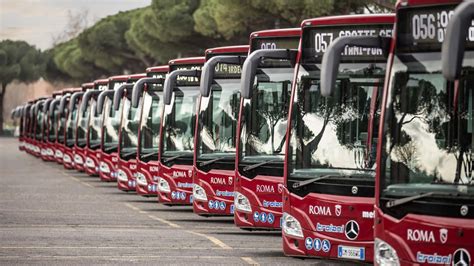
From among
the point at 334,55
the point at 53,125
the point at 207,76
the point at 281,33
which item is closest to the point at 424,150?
the point at 334,55

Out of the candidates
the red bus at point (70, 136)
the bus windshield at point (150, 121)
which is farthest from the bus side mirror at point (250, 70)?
the red bus at point (70, 136)

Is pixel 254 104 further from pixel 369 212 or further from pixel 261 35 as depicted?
pixel 369 212

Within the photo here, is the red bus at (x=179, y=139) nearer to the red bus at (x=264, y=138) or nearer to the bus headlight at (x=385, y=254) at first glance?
the red bus at (x=264, y=138)

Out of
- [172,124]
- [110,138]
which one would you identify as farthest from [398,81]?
[110,138]

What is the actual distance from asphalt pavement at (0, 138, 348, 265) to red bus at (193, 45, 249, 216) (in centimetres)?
44

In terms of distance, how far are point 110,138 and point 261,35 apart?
1778 centimetres

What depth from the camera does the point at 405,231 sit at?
11.5 metres

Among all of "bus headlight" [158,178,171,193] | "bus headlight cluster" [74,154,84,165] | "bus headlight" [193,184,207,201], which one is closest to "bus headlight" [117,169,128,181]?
"bus headlight" [158,178,171,193]

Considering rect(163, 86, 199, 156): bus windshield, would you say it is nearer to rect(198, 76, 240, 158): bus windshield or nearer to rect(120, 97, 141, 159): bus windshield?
rect(198, 76, 240, 158): bus windshield

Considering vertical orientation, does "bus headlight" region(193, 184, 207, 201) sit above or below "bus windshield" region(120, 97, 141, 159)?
below

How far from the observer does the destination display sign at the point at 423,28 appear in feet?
38.0

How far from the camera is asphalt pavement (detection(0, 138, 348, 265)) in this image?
16.2m

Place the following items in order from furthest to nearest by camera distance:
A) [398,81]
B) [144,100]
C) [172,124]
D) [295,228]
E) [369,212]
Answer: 1. [144,100]
2. [172,124]
3. [295,228]
4. [369,212]
5. [398,81]

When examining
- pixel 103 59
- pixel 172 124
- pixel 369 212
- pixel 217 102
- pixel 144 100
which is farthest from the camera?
pixel 103 59
